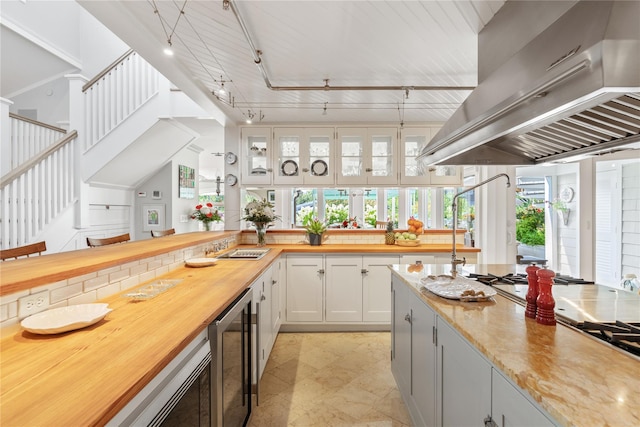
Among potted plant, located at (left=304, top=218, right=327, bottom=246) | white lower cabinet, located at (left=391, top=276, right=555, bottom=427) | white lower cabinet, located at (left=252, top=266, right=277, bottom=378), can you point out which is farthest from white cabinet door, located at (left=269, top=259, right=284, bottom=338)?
white lower cabinet, located at (left=391, top=276, right=555, bottom=427)

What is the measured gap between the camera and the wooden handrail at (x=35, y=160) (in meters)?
3.33

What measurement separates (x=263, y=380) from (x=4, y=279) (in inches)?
75.5

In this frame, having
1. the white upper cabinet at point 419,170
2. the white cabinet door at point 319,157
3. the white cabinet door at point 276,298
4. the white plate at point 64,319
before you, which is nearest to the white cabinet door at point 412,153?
the white upper cabinet at point 419,170

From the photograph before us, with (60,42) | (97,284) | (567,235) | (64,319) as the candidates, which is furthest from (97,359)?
(60,42)

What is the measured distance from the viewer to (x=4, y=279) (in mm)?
1086

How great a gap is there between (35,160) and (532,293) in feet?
16.5

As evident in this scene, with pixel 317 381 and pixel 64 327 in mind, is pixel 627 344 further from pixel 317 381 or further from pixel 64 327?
pixel 317 381

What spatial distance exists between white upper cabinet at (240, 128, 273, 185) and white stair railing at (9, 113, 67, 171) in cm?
262

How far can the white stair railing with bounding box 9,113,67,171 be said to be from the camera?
3637 mm

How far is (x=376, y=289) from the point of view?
3.40 metres

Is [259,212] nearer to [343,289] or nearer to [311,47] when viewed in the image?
[343,289]

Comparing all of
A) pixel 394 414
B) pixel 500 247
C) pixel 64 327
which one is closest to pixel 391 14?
pixel 64 327

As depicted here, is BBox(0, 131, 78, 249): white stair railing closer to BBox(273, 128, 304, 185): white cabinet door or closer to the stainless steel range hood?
BBox(273, 128, 304, 185): white cabinet door

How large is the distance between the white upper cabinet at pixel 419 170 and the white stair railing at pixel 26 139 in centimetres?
468
